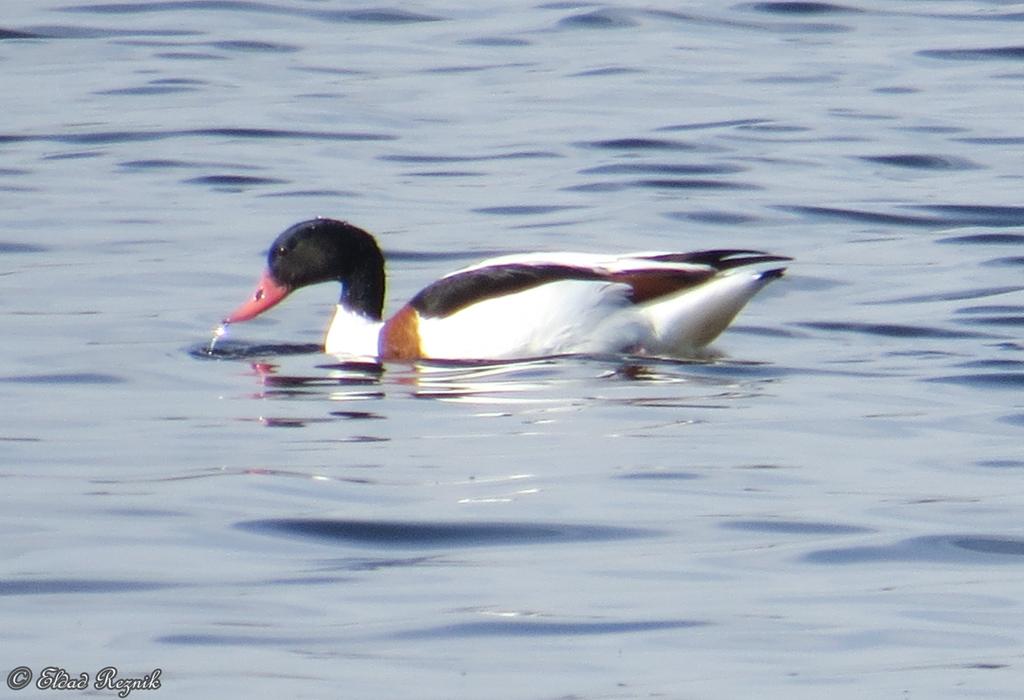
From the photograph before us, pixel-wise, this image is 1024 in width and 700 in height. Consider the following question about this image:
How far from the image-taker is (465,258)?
475 inches

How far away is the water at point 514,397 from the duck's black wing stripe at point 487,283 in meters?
0.26

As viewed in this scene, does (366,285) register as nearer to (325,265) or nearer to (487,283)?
(325,265)

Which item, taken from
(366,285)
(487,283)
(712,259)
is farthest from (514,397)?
(366,285)

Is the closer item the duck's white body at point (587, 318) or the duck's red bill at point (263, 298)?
the duck's white body at point (587, 318)

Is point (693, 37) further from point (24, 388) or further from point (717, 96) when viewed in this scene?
point (24, 388)

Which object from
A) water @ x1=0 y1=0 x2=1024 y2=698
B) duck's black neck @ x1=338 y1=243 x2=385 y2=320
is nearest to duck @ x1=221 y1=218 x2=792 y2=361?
water @ x1=0 y1=0 x2=1024 y2=698

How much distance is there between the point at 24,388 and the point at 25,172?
19.3 ft

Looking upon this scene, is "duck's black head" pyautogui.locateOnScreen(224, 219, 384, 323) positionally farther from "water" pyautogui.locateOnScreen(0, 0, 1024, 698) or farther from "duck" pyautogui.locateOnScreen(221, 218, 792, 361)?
"duck" pyautogui.locateOnScreen(221, 218, 792, 361)

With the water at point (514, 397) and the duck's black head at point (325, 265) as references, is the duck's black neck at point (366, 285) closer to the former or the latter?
the duck's black head at point (325, 265)

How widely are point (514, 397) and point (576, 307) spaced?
1.00 meters

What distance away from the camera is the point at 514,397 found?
8719 mm

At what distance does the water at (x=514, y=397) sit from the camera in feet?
17.9

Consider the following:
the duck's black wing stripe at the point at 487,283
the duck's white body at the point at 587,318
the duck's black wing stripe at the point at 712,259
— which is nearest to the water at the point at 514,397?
the duck's white body at the point at 587,318

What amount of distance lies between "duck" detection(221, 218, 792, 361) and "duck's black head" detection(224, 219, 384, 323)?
18.5 inches
